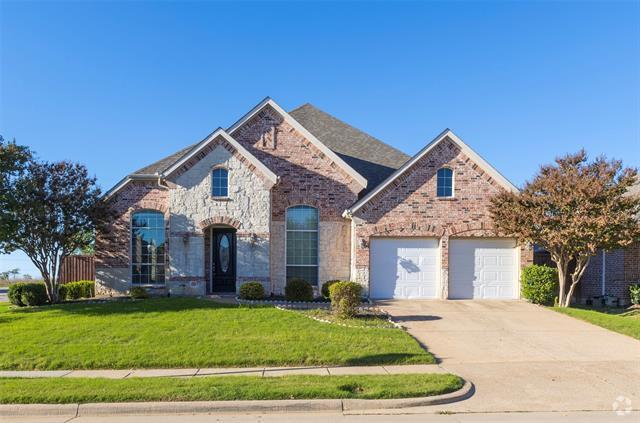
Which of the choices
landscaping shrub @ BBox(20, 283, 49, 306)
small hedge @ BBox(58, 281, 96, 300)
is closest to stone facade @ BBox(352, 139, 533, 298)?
small hedge @ BBox(58, 281, 96, 300)

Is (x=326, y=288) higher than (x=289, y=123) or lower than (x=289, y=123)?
lower

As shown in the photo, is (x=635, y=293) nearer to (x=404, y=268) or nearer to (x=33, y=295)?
(x=404, y=268)

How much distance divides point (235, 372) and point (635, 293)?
52.5 ft

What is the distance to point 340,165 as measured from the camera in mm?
16641

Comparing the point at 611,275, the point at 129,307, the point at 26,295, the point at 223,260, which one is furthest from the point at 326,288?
the point at 611,275

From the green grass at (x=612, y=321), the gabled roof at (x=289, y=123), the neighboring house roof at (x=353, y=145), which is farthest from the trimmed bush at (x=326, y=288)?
the green grass at (x=612, y=321)

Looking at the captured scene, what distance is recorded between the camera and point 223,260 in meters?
16.2

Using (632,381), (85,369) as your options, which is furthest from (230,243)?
(632,381)

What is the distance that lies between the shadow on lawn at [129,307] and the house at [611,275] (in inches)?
561

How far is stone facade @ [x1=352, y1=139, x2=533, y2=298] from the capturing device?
613 inches

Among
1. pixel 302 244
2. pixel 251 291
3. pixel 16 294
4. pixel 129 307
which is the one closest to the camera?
pixel 129 307

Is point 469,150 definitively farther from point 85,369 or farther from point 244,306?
point 85,369

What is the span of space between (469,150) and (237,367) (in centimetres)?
1193

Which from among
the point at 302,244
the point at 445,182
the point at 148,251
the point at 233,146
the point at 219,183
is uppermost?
the point at 233,146
